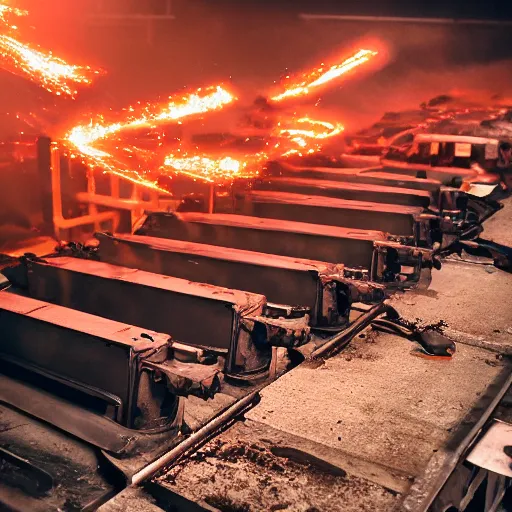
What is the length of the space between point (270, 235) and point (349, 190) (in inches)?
76.7

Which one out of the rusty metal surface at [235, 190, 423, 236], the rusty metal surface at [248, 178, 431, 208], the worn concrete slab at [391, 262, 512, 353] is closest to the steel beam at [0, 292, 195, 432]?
the worn concrete slab at [391, 262, 512, 353]

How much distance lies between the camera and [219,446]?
9.89ft

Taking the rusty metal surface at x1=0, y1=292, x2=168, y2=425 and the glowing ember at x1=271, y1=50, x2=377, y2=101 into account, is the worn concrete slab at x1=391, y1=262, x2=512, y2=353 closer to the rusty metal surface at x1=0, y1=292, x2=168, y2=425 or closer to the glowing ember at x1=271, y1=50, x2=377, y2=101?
the rusty metal surface at x1=0, y1=292, x2=168, y2=425

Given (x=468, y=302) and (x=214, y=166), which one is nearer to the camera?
(x=468, y=302)

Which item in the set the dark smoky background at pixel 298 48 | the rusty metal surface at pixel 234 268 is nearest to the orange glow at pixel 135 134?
the dark smoky background at pixel 298 48

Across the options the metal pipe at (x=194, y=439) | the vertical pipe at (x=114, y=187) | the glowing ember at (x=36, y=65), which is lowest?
the metal pipe at (x=194, y=439)

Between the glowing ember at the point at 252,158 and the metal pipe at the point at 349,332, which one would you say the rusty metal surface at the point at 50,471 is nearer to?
the metal pipe at the point at 349,332

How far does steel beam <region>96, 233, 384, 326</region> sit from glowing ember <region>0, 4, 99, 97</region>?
2.98 meters

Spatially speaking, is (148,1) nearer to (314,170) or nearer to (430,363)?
(314,170)

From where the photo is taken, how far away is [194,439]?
2.97 meters

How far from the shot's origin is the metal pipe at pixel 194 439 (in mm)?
2721

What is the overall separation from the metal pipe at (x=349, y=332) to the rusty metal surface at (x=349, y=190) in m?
2.06

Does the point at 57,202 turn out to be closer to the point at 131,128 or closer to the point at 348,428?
the point at 131,128

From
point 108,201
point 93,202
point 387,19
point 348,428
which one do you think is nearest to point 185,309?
point 348,428
